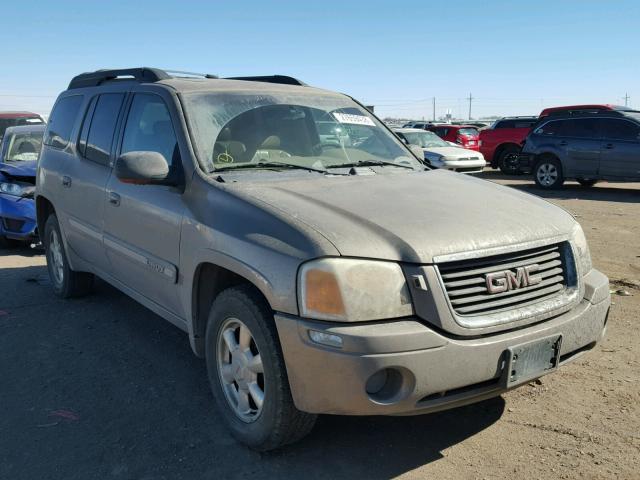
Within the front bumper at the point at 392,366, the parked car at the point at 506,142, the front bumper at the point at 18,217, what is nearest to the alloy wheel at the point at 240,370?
the front bumper at the point at 392,366

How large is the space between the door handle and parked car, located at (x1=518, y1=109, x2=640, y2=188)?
11.9 m

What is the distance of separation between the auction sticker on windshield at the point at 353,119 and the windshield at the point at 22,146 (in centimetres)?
617

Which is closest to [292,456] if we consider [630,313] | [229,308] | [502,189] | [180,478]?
[180,478]

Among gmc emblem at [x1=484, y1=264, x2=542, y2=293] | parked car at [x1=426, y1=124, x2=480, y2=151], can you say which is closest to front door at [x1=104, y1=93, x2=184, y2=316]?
gmc emblem at [x1=484, y1=264, x2=542, y2=293]

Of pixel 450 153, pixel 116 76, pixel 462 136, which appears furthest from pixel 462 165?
pixel 116 76

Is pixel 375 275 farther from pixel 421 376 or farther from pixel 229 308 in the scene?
pixel 229 308

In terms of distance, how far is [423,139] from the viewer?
57.3 ft

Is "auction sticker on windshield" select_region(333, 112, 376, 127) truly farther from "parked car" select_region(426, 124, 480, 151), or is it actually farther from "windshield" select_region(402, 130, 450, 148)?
"parked car" select_region(426, 124, 480, 151)

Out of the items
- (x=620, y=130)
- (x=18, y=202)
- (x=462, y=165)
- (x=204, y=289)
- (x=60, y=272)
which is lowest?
(x=60, y=272)

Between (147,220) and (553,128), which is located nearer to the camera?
(147,220)

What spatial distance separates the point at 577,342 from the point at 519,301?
48 centimetres

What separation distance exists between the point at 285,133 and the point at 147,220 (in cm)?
106

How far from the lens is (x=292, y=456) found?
314 cm

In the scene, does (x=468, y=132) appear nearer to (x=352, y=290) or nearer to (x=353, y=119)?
(x=353, y=119)
